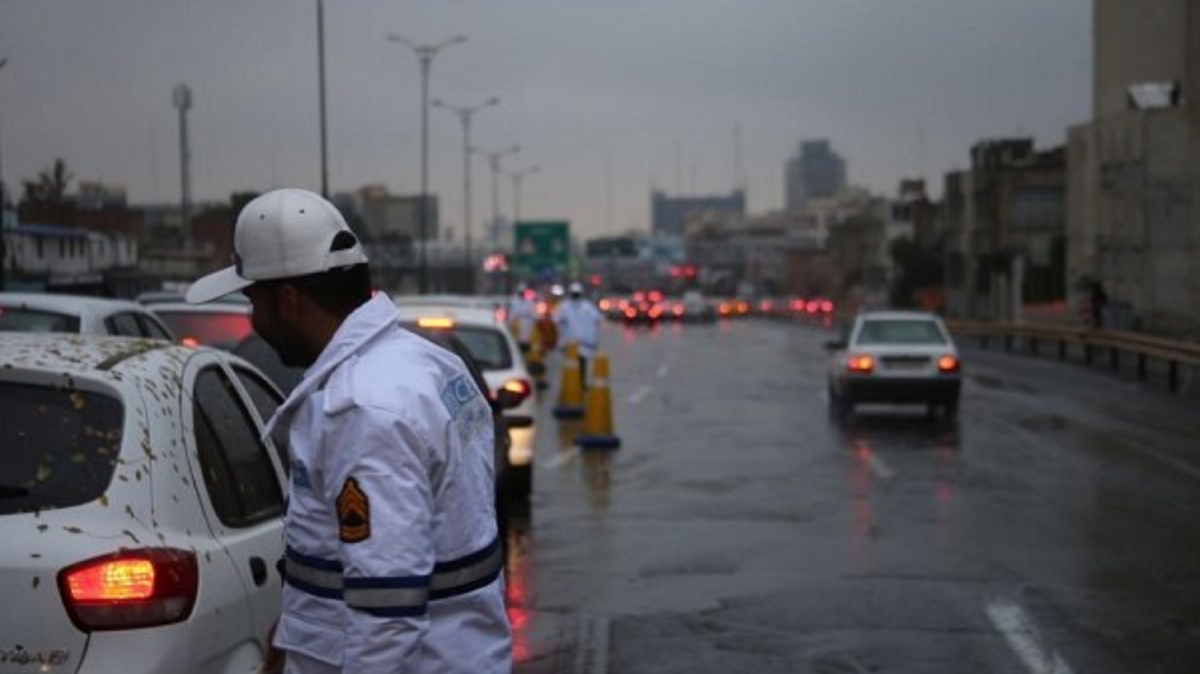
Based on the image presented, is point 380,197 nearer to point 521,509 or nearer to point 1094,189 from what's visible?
point 1094,189

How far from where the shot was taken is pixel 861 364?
25.5 m

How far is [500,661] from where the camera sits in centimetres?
379

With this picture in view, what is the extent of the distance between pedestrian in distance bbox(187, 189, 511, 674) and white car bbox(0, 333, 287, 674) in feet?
2.69

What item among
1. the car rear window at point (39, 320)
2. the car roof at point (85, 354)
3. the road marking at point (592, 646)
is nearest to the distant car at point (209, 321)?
the car rear window at point (39, 320)

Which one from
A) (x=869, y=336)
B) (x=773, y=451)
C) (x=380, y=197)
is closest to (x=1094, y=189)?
(x=869, y=336)

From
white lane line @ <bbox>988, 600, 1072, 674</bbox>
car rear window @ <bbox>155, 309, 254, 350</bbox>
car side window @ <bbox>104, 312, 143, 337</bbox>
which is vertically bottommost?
white lane line @ <bbox>988, 600, 1072, 674</bbox>

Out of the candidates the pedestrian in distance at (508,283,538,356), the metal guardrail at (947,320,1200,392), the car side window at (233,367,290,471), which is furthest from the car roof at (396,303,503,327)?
the pedestrian in distance at (508,283,538,356)

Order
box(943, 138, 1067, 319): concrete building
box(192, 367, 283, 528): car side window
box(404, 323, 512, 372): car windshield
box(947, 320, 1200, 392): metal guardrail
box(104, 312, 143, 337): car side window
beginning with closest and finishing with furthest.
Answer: box(192, 367, 283, 528): car side window
box(104, 312, 143, 337): car side window
box(404, 323, 512, 372): car windshield
box(947, 320, 1200, 392): metal guardrail
box(943, 138, 1067, 319): concrete building

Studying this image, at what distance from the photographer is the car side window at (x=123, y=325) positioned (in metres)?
12.9

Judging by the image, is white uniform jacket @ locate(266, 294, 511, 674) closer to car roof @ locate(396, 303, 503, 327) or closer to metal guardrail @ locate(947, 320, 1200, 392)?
car roof @ locate(396, 303, 503, 327)

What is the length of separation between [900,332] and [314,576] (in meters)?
23.5

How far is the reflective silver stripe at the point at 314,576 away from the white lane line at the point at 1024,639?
5.69 meters

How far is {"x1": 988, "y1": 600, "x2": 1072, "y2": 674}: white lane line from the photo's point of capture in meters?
8.84

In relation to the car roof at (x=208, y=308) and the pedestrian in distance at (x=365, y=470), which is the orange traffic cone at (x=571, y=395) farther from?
the pedestrian in distance at (x=365, y=470)
